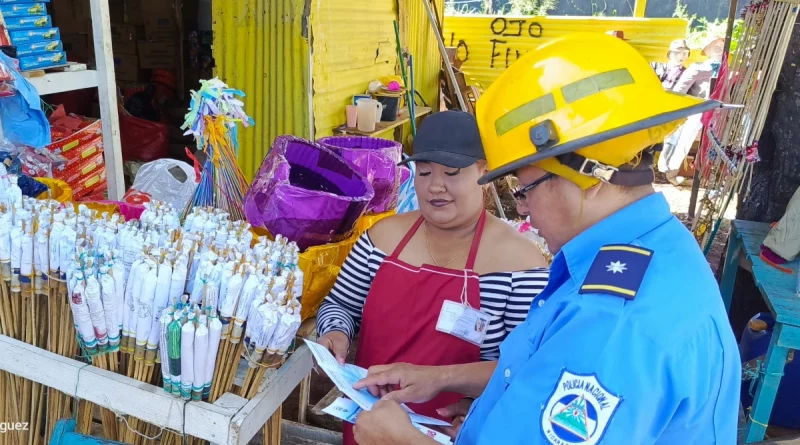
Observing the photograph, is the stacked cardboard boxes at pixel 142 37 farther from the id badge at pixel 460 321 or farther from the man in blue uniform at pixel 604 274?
the man in blue uniform at pixel 604 274

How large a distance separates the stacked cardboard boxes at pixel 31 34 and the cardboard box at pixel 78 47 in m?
3.82

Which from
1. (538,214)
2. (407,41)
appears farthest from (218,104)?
(407,41)

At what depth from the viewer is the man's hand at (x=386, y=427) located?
1.31 meters

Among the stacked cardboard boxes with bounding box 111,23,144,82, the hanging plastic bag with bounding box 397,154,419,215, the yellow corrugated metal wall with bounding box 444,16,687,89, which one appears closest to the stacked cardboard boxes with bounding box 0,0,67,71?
the hanging plastic bag with bounding box 397,154,419,215

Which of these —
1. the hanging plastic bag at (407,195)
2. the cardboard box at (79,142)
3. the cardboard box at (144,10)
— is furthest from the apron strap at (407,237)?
the cardboard box at (144,10)

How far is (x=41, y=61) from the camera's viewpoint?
2.38 m

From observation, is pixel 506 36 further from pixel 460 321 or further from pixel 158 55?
pixel 460 321

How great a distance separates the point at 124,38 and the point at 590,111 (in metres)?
7.19

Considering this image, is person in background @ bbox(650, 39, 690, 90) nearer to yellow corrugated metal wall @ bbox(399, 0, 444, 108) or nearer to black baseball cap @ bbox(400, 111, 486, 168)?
yellow corrugated metal wall @ bbox(399, 0, 444, 108)

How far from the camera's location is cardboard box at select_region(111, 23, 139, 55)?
6.76 meters

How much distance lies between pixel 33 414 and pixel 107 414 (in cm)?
28

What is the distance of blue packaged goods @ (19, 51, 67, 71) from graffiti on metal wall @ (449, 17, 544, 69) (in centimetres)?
824

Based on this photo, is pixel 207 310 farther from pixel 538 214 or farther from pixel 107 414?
pixel 538 214

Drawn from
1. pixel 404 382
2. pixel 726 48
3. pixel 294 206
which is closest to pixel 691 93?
pixel 726 48
